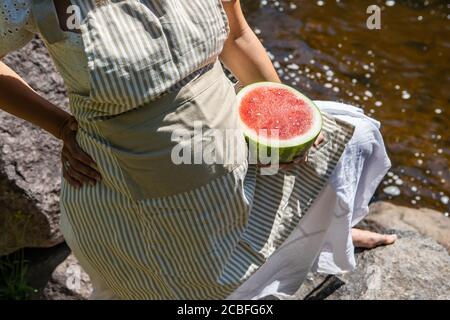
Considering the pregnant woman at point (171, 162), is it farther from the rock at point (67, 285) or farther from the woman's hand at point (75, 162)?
the rock at point (67, 285)

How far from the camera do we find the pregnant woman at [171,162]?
194 centimetres

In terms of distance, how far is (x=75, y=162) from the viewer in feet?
7.41

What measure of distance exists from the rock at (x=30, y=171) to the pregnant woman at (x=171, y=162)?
0.77m

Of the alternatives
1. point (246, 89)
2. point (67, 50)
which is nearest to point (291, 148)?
point (246, 89)

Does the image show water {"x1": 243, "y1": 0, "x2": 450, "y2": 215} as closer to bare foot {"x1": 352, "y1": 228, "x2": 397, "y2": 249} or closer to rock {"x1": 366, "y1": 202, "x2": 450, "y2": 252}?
rock {"x1": 366, "y1": 202, "x2": 450, "y2": 252}

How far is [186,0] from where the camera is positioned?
2.07 m

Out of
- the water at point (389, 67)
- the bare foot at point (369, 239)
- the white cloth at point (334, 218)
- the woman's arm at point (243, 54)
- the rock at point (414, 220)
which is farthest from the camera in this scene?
the water at point (389, 67)

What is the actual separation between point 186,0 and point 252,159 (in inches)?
24.6

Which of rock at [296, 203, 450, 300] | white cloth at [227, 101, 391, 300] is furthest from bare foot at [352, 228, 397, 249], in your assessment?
white cloth at [227, 101, 391, 300]

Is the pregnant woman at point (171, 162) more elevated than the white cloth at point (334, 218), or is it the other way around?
the pregnant woman at point (171, 162)

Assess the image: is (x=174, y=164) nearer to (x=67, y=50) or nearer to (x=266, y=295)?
(x=67, y=50)

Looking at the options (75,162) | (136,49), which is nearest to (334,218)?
(75,162)

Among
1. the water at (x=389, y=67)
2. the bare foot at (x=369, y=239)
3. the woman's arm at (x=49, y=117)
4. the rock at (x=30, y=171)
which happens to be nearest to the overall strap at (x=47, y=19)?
the woman's arm at (x=49, y=117)

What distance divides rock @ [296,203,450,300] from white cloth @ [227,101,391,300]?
330 mm
